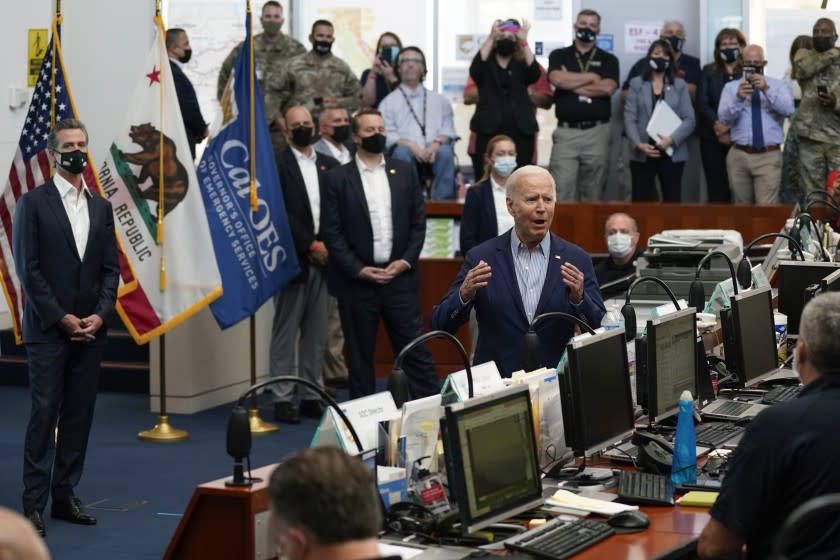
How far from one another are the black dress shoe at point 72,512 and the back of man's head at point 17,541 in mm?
4574

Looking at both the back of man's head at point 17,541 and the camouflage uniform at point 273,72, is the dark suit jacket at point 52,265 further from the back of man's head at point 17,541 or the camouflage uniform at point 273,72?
the camouflage uniform at point 273,72

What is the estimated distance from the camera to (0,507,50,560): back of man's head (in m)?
2.20

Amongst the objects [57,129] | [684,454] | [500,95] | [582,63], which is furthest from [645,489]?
[582,63]

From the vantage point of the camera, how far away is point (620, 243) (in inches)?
348

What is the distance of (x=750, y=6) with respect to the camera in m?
13.7

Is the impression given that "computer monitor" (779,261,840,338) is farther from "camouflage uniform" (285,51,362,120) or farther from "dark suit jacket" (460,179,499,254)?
"camouflage uniform" (285,51,362,120)

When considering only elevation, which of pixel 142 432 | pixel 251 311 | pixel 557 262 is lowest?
pixel 142 432

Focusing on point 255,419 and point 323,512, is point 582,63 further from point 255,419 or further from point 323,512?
point 323,512

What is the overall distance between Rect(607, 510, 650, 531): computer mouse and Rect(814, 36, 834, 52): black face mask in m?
8.18

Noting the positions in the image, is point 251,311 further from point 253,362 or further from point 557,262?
point 557,262

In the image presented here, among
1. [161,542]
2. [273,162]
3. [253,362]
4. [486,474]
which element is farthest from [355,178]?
[486,474]

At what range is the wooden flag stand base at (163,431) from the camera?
28.6 ft

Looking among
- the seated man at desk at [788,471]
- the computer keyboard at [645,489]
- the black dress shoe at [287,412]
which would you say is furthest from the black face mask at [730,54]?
the seated man at desk at [788,471]

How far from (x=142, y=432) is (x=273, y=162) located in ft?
6.33
